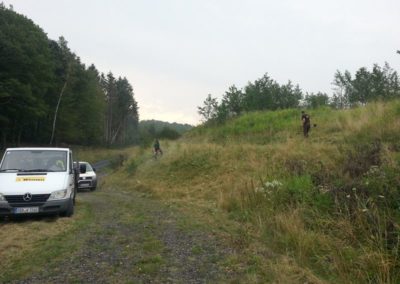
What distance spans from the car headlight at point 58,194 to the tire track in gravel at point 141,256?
1039 mm

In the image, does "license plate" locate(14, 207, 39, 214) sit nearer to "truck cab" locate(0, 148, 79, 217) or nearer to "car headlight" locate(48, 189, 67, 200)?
"truck cab" locate(0, 148, 79, 217)

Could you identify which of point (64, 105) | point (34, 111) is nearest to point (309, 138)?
point (34, 111)

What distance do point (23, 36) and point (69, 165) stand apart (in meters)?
41.2

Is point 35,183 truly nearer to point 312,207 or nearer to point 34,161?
point 34,161

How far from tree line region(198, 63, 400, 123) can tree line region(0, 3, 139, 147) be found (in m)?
20.4

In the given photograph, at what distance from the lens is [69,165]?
12.2 m

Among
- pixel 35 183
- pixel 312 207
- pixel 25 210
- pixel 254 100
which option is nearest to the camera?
pixel 312 207

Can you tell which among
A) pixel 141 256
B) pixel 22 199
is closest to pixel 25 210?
pixel 22 199

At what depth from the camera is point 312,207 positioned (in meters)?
8.22

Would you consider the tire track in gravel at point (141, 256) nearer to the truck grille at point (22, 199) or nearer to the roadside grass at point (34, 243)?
the roadside grass at point (34, 243)

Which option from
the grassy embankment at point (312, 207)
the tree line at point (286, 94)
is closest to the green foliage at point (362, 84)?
the tree line at point (286, 94)

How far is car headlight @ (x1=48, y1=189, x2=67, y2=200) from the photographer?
10289 millimetres

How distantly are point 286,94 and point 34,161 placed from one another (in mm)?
47106

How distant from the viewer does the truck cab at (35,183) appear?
32.8ft
